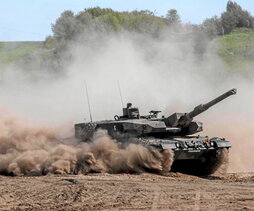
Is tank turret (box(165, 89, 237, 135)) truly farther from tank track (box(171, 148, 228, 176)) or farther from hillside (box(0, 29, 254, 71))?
hillside (box(0, 29, 254, 71))

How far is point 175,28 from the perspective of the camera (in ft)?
156

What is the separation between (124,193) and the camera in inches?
595

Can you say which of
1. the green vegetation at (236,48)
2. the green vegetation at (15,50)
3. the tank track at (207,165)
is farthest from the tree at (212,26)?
the tank track at (207,165)

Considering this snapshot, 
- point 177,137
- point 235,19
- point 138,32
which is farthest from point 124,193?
point 235,19

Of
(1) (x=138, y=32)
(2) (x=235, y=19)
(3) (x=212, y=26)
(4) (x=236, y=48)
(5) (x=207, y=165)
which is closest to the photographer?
(5) (x=207, y=165)

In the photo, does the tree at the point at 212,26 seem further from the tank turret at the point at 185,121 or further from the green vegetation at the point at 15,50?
the tank turret at the point at 185,121

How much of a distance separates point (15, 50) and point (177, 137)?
32.0 metres

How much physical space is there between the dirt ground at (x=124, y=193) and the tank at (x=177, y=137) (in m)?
1.29

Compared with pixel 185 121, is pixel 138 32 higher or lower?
higher

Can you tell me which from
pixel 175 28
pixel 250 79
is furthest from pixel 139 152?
pixel 175 28

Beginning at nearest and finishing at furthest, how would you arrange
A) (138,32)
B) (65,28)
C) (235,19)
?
1. (138,32)
2. (65,28)
3. (235,19)

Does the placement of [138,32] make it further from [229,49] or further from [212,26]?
[212,26]

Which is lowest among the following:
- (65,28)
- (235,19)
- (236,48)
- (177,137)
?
(177,137)

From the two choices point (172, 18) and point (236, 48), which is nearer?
point (236, 48)
